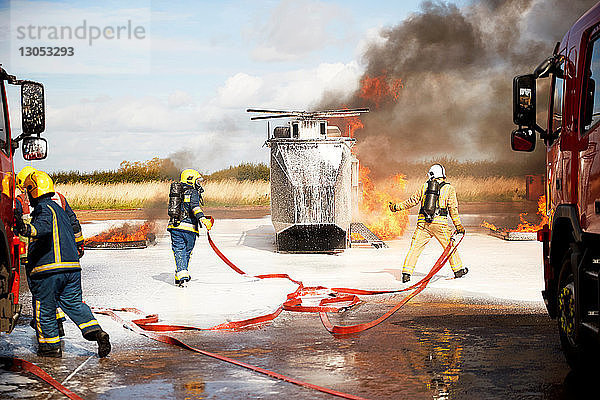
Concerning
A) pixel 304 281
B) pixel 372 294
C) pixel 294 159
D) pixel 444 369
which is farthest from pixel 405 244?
pixel 444 369

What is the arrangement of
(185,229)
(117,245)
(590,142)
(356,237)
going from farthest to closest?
(356,237)
(117,245)
(185,229)
(590,142)

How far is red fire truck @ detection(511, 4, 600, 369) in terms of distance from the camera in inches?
241

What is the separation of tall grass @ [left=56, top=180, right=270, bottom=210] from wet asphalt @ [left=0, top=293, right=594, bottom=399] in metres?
26.0

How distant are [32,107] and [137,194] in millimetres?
28694

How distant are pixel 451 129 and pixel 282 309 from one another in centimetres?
2444

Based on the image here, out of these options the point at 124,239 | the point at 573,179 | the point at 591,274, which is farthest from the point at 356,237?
the point at 591,274

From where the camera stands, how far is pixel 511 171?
108 feet

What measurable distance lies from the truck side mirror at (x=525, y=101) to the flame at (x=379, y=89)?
24.1 meters

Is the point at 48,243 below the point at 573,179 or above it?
below

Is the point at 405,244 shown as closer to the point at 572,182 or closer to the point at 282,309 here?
the point at 282,309

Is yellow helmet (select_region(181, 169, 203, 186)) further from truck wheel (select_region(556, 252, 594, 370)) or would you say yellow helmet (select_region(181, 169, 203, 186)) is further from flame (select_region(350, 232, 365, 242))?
flame (select_region(350, 232, 365, 242))

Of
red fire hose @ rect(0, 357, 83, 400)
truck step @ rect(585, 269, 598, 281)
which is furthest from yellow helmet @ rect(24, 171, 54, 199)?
truck step @ rect(585, 269, 598, 281)

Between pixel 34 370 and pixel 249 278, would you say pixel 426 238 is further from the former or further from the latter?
pixel 34 370

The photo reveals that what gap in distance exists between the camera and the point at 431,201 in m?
13.1
